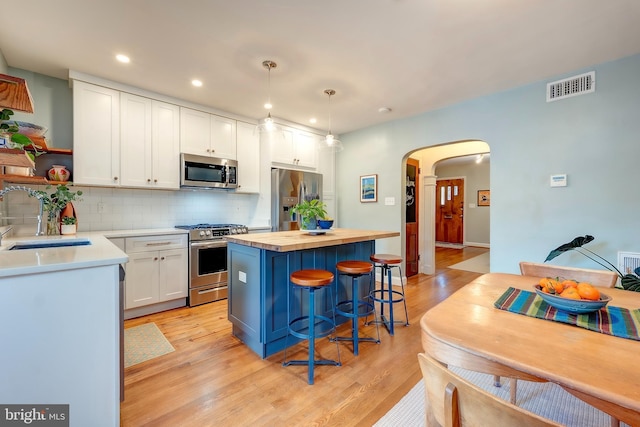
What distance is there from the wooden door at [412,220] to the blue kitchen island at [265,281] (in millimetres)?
2427

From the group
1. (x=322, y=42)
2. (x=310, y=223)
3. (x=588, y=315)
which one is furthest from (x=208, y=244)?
(x=588, y=315)

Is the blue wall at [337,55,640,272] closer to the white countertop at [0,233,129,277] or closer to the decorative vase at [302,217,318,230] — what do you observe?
the decorative vase at [302,217,318,230]

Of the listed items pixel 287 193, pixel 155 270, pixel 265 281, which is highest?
pixel 287 193

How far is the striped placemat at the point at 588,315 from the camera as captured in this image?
3.19ft

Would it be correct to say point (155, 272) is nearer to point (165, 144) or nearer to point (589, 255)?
point (165, 144)

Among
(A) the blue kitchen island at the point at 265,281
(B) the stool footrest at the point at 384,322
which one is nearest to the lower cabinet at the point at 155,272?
(A) the blue kitchen island at the point at 265,281

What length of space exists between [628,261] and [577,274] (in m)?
1.41

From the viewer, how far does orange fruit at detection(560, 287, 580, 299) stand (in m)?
1.09

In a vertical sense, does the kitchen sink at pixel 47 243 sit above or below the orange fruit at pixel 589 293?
above

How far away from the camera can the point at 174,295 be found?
3.17m

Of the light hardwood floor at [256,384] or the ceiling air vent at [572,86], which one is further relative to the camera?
the ceiling air vent at [572,86]

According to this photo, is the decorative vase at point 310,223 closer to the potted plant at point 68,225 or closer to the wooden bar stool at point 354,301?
the wooden bar stool at point 354,301

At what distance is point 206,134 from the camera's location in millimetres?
3684

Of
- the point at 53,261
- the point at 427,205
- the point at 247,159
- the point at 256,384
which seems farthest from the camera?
the point at 427,205
